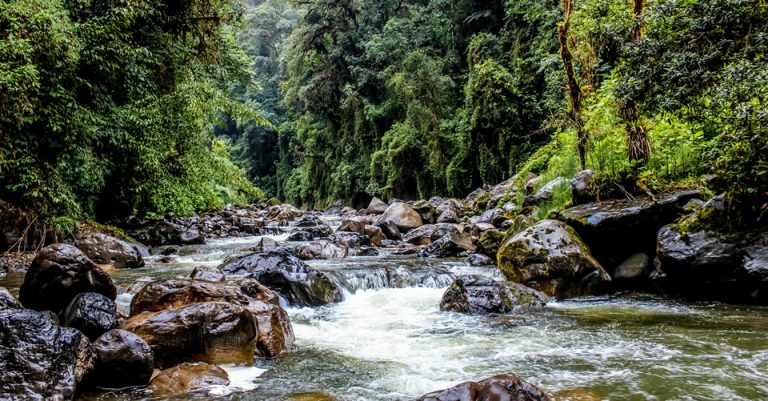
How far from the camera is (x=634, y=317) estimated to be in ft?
18.4

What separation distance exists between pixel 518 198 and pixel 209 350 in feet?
33.5

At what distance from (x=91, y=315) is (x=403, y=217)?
1102 centimetres

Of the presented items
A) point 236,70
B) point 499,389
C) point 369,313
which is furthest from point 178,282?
point 236,70

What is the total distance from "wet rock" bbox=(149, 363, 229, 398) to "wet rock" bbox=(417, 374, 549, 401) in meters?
1.78

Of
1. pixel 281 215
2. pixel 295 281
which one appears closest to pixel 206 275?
pixel 295 281

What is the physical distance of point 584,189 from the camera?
322 inches

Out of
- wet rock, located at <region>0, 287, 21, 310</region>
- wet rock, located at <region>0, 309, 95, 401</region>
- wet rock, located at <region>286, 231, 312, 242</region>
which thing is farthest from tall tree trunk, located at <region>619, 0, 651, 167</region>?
wet rock, located at <region>286, 231, 312, 242</region>

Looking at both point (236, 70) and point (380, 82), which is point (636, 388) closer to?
point (236, 70)

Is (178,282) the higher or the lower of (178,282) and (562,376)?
the higher

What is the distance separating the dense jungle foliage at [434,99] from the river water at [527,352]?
6.70 ft

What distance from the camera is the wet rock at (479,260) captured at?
9.02m

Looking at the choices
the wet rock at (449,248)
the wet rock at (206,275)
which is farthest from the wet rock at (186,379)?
the wet rock at (449,248)

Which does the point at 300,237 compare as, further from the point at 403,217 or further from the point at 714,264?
the point at 714,264

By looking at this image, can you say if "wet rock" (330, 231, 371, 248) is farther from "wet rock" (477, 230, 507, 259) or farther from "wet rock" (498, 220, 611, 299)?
"wet rock" (498, 220, 611, 299)
